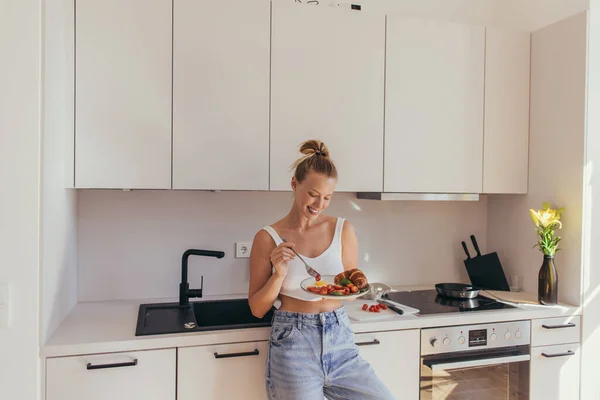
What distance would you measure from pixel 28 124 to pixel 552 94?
2.19 metres

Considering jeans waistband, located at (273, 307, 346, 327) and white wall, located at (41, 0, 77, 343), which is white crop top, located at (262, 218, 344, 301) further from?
white wall, located at (41, 0, 77, 343)

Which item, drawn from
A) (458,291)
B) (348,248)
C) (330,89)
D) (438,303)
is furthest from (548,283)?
(330,89)

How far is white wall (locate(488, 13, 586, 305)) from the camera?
2.18 m

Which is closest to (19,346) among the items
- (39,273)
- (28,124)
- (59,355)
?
(59,355)

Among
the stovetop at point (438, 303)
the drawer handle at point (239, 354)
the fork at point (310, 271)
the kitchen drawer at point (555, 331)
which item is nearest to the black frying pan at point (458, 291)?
the stovetop at point (438, 303)

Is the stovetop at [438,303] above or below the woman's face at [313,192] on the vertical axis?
below

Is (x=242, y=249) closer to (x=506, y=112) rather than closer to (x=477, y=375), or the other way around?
(x=477, y=375)

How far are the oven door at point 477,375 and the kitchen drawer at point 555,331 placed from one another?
78 mm

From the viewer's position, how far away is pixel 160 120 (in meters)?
1.91

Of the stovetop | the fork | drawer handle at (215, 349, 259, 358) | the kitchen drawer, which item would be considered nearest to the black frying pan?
the stovetop

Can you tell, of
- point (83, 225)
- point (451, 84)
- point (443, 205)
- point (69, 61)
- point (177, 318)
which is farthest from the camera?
point (443, 205)

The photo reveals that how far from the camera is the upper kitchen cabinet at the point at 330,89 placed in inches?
80.6

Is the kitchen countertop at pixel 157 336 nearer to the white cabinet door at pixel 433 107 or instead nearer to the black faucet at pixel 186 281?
the black faucet at pixel 186 281

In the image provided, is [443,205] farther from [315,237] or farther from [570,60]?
[315,237]
